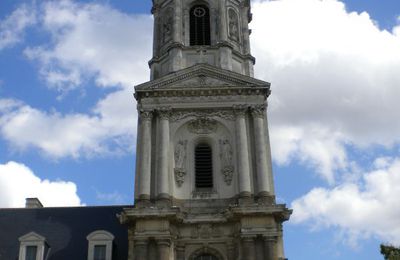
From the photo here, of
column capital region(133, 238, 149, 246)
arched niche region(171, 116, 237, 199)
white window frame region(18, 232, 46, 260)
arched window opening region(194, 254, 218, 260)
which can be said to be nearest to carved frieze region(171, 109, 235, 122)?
arched niche region(171, 116, 237, 199)

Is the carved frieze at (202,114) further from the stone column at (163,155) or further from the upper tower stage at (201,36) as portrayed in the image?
the upper tower stage at (201,36)

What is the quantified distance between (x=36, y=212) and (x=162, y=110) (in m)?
13.9

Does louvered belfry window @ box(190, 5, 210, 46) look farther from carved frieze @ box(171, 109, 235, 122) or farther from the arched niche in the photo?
the arched niche

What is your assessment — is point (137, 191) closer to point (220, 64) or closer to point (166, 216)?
point (166, 216)

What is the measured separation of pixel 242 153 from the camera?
42.8 meters

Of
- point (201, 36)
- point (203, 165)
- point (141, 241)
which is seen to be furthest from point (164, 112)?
point (141, 241)

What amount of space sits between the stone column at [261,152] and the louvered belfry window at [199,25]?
903 centimetres

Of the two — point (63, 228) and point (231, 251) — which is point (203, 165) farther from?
point (63, 228)

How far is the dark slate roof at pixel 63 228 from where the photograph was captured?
4419 cm

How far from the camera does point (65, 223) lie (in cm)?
4741

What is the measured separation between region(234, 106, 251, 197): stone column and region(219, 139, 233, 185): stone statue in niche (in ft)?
2.64

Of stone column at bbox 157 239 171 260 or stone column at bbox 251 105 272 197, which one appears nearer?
stone column at bbox 157 239 171 260

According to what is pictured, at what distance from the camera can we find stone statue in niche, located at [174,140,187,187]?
42844 mm

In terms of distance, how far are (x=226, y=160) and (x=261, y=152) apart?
2.55 meters
